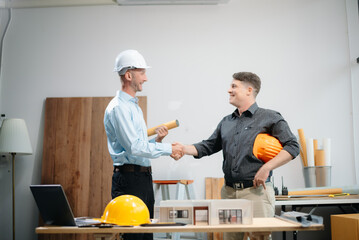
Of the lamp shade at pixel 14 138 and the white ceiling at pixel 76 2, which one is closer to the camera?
the lamp shade at pixel 14 138

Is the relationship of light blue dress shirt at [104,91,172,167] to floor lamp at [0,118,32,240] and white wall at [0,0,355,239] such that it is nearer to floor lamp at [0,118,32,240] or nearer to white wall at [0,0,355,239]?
white wall at [0,0,355,239]

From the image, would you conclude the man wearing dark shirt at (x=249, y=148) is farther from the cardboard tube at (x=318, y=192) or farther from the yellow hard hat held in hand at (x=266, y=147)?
the cardboard tube at (x=318, y=192)

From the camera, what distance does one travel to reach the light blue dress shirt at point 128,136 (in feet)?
9.14

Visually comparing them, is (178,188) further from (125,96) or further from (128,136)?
(128,136)

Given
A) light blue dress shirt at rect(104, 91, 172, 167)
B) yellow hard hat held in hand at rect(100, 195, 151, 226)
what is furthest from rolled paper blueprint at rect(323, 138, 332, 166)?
yellow hard hat held in hand at rect(100, 195, 151, 226)

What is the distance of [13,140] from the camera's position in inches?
203

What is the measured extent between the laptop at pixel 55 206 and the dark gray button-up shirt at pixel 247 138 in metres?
1.18

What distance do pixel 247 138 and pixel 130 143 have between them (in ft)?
2.89

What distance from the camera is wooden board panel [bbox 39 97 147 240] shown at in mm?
5180

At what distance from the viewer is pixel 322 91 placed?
5.41 m

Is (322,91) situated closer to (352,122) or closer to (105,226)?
(352,122)

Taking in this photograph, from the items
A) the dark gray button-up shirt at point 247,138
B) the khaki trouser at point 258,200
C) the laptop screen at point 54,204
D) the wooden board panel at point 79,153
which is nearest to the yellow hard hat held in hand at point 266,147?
the dark gray button-up shirt at point 247,138

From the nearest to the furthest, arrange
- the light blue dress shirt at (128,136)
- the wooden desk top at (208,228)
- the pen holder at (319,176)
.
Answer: the wooden desk top at (208,228)
the light blue dress shirt at (128,136)
the pen holder at (319,176)

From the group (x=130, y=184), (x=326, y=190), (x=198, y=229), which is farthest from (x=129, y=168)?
(x=326, y=190)
